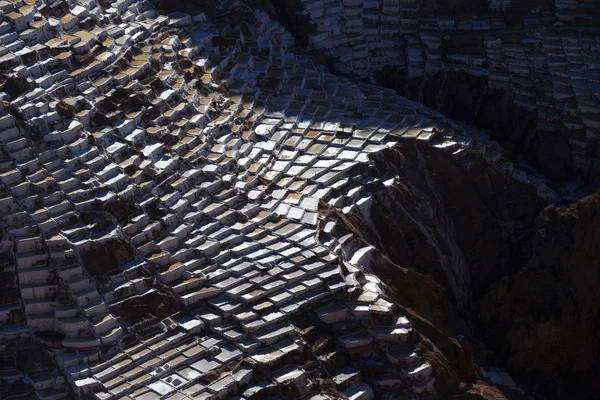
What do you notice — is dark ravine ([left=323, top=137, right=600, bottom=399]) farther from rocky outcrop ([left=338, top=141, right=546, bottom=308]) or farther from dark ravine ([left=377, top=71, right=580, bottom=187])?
dark ravine ([left=377, top=71, right=580, bottom=187])

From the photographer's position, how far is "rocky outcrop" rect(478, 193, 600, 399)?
11969mm

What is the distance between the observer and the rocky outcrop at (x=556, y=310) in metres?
12.0

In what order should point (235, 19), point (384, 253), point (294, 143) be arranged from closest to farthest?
point (384, 253), point (294, 143), point (235, 19)

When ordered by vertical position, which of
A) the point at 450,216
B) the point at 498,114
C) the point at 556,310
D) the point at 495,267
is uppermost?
the point at 498,114

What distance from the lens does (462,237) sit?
12688mm

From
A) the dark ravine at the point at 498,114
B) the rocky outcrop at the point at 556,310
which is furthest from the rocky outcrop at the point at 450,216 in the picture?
the dark ravine at the point at 498,114

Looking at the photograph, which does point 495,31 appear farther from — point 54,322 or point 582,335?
point 54,322

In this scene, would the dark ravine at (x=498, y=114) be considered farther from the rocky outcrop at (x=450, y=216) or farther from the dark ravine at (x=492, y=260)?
the rocky outcrop at (x=450, y=216)

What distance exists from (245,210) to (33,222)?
7.36ft

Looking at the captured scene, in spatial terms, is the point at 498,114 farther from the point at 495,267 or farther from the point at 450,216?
the point at 495,267

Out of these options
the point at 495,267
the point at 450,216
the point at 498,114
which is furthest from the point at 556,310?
the point at 498,114

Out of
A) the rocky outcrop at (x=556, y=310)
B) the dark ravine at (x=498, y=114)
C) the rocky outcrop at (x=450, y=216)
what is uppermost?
the dark ravine at (x=498, y=114)

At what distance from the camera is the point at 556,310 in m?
12.0

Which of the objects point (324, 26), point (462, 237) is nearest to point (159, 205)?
point (462, 237)
